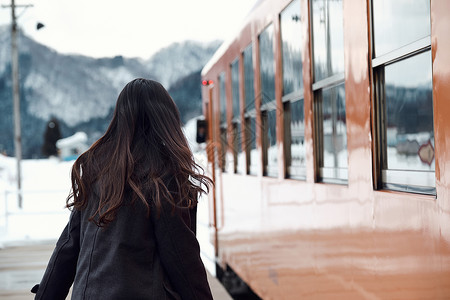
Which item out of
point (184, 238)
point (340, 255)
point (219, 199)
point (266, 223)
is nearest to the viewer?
point (184, 238)

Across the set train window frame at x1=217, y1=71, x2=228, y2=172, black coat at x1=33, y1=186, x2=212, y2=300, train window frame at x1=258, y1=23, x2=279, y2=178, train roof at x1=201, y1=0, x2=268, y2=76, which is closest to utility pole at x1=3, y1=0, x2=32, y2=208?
train roof at x1=201, y1=0, x2=268, y2=76

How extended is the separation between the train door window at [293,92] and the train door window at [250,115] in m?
1.03

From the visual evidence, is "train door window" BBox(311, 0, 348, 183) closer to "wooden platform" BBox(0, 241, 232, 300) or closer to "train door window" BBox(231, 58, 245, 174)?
"train door window" BBox(231, 58, 245, 174)

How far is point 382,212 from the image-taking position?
234 cm

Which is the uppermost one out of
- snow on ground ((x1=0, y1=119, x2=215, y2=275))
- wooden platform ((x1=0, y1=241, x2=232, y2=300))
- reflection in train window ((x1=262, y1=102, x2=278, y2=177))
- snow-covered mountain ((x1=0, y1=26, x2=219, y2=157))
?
snow-covered mountain ((x1=0, y1=26, x2=219, y2=157))

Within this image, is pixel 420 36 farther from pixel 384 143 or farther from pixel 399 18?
pixel 384 143

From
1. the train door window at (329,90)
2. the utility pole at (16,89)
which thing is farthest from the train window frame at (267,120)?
the utility pole at (16,89)

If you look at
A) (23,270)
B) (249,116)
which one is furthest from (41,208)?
(249,116)

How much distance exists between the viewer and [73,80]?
97.5 metres

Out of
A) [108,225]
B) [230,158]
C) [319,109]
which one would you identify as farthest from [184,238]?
[230,158]

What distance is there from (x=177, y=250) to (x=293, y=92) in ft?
6.48

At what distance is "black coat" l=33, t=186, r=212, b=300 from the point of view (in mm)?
1938

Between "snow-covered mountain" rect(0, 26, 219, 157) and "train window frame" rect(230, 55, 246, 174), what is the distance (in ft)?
274

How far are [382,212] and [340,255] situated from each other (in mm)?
562
